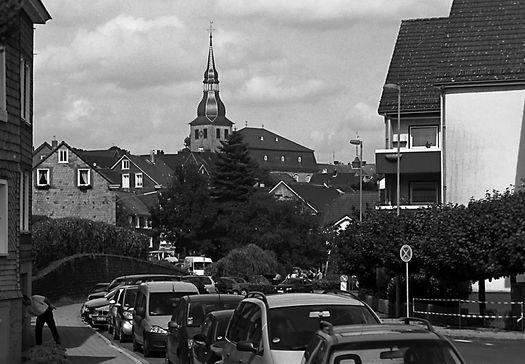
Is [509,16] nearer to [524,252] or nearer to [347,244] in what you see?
[347,244]

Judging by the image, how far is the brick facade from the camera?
288ft

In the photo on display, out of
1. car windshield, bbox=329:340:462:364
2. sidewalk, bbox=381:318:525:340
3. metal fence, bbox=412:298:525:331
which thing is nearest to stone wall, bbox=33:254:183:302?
metal fence, bbox=412:298:525:331

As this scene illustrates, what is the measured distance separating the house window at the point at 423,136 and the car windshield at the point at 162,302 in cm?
2781

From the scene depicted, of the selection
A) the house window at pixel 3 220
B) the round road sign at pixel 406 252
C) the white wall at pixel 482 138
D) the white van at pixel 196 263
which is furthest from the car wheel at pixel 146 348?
the white van at pixel 196 263

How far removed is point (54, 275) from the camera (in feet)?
184

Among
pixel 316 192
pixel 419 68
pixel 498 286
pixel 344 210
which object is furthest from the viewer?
pixel 316 192

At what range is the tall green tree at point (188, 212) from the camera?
309 feet

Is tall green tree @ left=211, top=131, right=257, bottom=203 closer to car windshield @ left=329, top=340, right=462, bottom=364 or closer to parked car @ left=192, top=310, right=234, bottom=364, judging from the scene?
parked car @ left=192, top=310, right=234, bottom=364

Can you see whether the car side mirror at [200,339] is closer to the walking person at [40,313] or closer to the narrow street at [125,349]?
the narrow street at [125,349]

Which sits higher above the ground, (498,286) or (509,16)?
(509,16)

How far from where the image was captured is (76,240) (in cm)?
6438

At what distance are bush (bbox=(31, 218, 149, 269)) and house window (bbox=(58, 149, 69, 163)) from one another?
20.2m

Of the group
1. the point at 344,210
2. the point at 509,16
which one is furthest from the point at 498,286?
the point at 344,210

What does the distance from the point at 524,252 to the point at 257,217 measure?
54.8 meters
